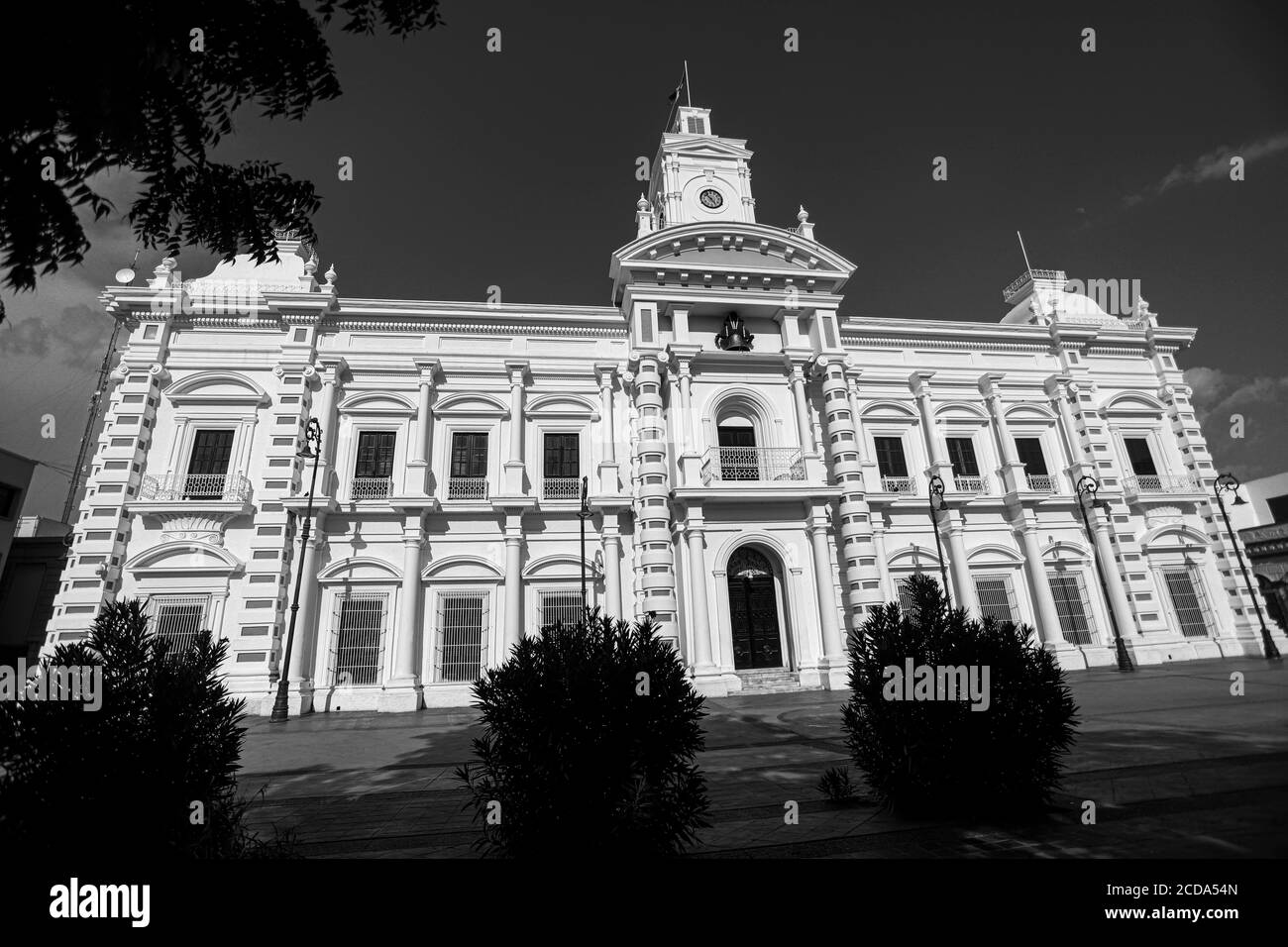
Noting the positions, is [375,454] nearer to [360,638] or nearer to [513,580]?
[360,638]

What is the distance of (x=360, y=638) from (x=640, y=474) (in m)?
8.41

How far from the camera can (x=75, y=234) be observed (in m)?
4.29

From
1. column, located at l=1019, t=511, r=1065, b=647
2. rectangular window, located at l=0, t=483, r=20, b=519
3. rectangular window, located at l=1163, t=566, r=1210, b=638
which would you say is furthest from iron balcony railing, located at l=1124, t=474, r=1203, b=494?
rectangular window, located at l=0, t=483, r=20, b=519

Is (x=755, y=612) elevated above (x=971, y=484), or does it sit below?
below

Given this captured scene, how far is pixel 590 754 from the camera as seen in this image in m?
3.78

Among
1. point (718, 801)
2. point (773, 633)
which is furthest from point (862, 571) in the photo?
point (718, 801)

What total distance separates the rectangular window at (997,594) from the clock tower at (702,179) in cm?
1378

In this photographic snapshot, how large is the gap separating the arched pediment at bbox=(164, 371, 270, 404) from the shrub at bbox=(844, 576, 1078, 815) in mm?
17494

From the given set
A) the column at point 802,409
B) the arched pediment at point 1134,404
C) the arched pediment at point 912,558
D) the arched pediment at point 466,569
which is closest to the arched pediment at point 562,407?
the arched pediment at point 466,569

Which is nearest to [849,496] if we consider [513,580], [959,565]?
[959,565]

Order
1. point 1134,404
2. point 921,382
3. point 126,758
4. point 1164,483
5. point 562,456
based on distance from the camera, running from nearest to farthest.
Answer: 1. point 126,758
2. point 562,456
3. point 921,382
4. point 1164,483
5. point 1134,404

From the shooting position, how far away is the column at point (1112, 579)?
1789 centimetres

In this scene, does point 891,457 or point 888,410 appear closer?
point 891,457
